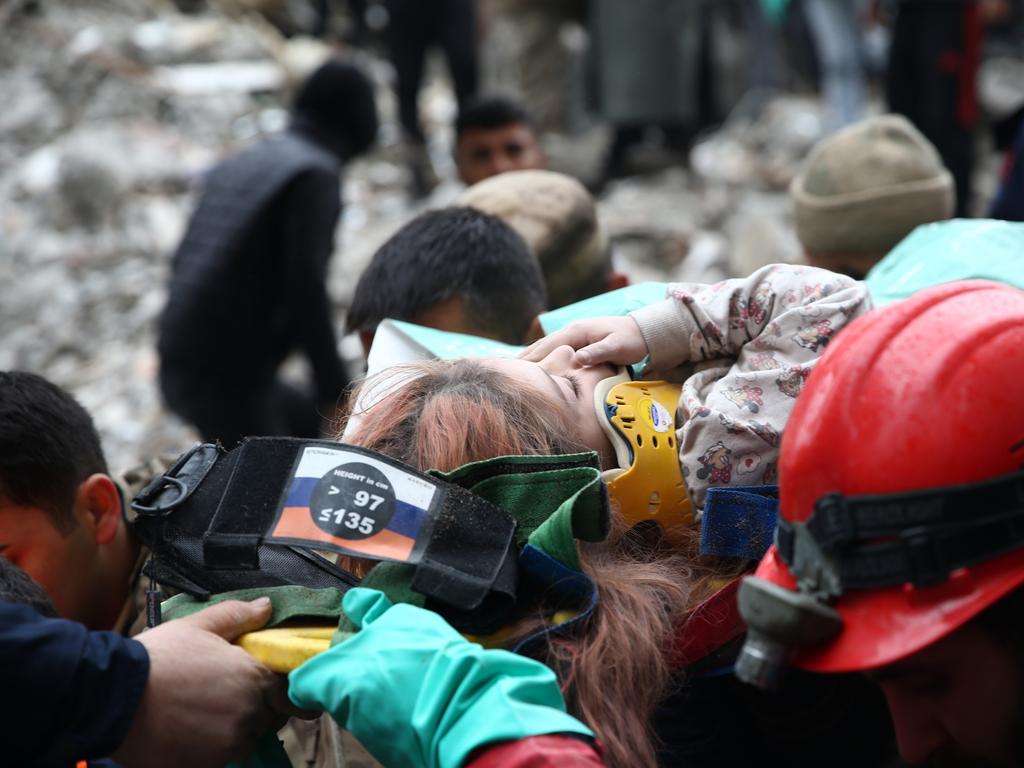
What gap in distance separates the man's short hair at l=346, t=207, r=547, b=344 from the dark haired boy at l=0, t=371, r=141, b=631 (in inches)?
28.0

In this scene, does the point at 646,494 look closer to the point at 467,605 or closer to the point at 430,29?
the point at 467,605

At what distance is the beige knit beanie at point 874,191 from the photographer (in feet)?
9.98

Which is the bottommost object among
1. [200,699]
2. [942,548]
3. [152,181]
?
[152,181]

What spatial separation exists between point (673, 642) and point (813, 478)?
499mm

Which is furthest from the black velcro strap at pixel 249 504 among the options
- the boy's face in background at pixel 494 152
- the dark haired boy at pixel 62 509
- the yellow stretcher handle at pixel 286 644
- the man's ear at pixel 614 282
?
the boy's face in background at pixel 494 152

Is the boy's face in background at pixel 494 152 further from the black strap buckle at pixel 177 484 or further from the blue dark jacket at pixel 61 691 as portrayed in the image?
the blue dark jacket at pixel 61 691

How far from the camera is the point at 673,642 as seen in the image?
5.43ft

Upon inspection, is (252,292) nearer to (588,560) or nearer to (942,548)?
(588,560)

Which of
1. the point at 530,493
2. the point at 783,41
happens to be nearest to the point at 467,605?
the point at 530,493

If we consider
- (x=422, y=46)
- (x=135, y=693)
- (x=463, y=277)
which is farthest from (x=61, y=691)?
(x=422, y=46)

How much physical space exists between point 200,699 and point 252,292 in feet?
9.95

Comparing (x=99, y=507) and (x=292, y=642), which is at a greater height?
(x=292, y=642)

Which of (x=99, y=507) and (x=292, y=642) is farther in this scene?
(x=99, y=507)

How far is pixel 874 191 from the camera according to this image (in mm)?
3035
